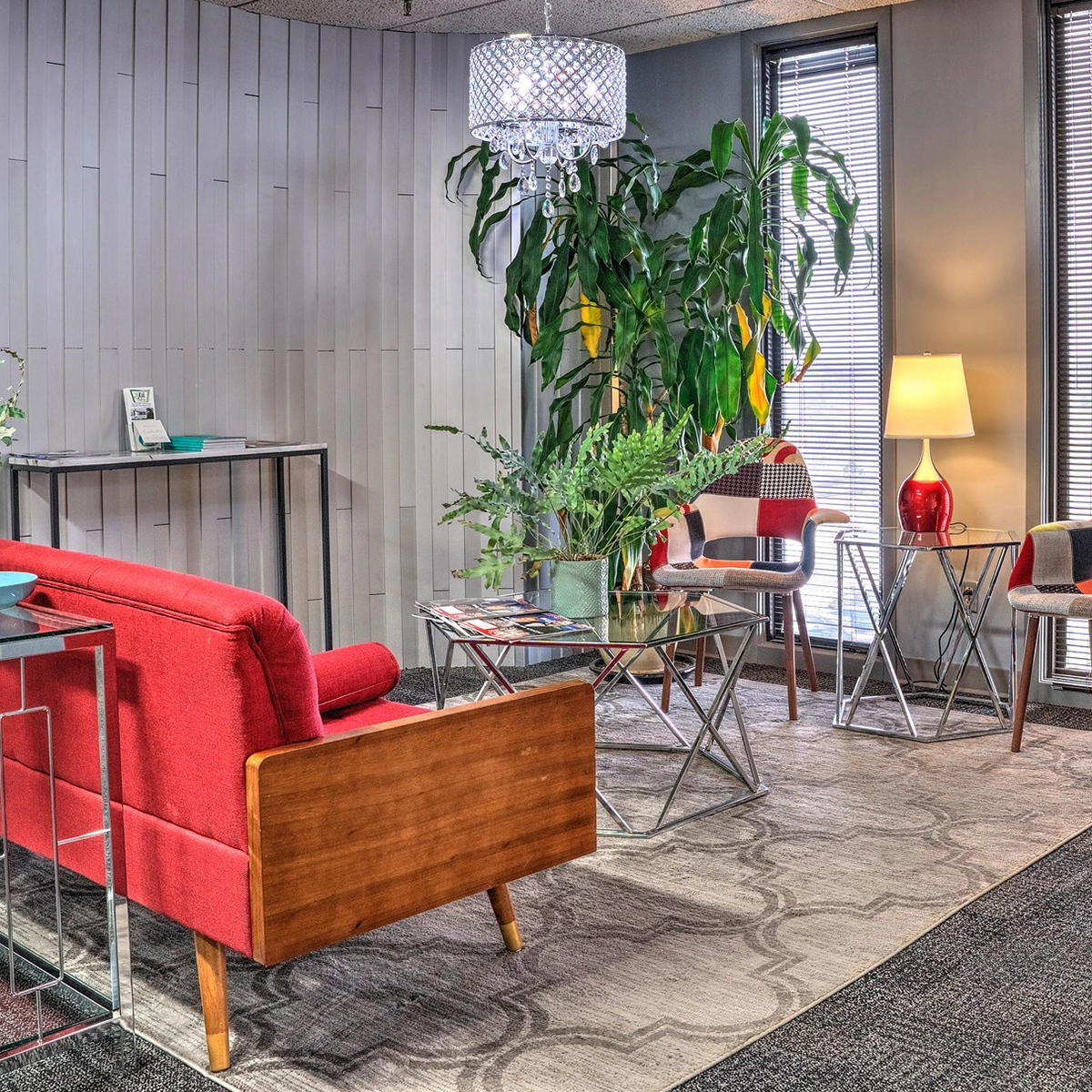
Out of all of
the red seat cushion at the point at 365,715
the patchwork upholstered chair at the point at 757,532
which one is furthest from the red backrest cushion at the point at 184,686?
the patchwork upholstered chair at the point at 757,532

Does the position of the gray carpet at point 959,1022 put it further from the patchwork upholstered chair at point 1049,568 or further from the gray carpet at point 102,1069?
the patchwork upholstered chair at point 1049,568

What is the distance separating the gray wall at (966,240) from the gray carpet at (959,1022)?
236cm

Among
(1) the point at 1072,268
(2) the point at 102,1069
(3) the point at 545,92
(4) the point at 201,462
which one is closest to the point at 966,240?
(1) the point at 1072,268

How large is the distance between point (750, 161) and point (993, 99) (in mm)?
951

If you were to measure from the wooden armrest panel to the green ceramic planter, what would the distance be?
95cm

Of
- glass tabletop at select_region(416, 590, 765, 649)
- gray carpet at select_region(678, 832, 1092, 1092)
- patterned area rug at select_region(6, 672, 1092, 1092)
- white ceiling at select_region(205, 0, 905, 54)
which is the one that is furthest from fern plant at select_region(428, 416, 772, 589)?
white ceiling at select_region(205, 0, 905, 54)

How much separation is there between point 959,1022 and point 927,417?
2756mm

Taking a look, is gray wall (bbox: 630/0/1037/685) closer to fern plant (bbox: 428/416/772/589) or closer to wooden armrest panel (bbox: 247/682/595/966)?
fern plant (bbox: 428/416/772/589)

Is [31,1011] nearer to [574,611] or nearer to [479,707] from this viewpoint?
[479,707]

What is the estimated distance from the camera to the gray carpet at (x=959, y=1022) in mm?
2346

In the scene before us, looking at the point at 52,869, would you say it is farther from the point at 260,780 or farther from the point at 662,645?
the point at 662,645

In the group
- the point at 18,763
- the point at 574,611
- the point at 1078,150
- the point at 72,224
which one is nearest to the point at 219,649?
the point at 18,763

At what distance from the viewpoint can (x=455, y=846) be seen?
2557mm

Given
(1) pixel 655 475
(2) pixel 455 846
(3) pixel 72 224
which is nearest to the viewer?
(2) pixel 455 846
